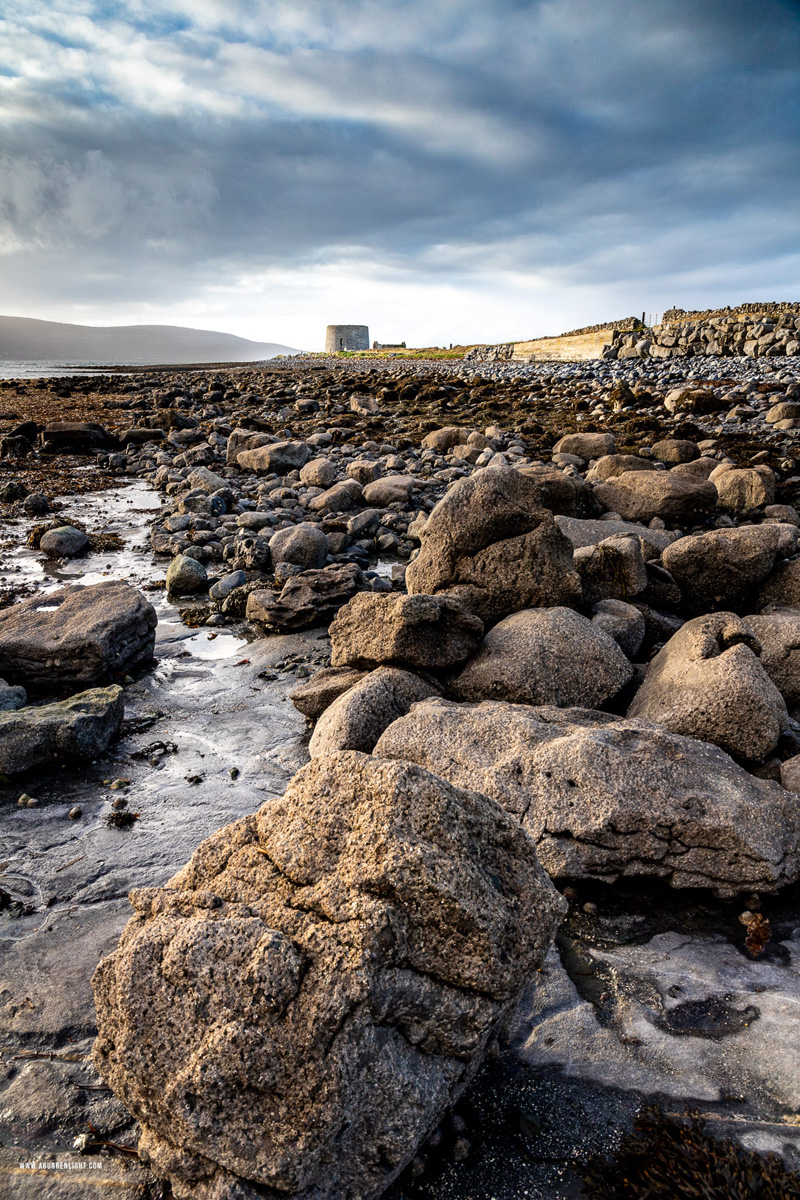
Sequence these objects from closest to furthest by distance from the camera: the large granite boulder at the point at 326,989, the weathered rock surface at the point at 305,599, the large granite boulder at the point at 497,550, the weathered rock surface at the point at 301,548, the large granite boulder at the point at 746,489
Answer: the large granite boulder at the point at 326,989 < the large granite boulder at the point at 497,550 < the weathered rock surface at the point at 305,599 < the weathered rock surface at the point at 301,548 < the large granite boulder at the point at 746,489

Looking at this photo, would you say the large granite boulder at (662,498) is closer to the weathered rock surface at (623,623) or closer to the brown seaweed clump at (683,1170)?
the weathered rock surface at (623,623)

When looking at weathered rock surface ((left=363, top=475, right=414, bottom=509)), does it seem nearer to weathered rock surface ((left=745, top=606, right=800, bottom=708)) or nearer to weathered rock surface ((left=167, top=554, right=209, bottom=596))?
weathered rock surface ((left=167, top=554, right=209, bottom=596))

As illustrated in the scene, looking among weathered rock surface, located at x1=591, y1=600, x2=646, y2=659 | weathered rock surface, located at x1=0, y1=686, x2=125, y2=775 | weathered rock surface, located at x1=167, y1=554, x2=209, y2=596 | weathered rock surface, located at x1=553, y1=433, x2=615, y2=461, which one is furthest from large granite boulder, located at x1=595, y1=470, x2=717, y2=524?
weathered rock surface, located at x1=0, y1=686, x2=125, y2=775

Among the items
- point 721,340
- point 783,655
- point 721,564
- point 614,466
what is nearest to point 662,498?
point 614,466

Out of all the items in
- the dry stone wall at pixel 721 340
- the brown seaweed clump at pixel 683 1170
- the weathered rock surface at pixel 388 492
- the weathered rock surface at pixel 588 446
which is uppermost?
the dry stone wall at pixel 721 340

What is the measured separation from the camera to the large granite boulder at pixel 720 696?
4.36m

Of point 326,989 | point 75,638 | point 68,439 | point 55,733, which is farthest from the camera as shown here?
point 68,439

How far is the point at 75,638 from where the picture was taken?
249 inches

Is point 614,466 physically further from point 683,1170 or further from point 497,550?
point 683,1170

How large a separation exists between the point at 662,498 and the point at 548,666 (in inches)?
214

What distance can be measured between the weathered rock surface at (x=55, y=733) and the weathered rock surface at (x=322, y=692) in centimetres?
146

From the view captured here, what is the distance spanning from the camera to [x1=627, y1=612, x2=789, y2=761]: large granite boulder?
14.3 ft

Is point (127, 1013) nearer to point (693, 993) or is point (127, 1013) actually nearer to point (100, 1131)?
point (100, 1131)

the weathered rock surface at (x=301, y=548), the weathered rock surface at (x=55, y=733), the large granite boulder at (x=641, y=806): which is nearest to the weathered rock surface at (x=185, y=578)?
the weathered rock surface at (x=301, y=548)
